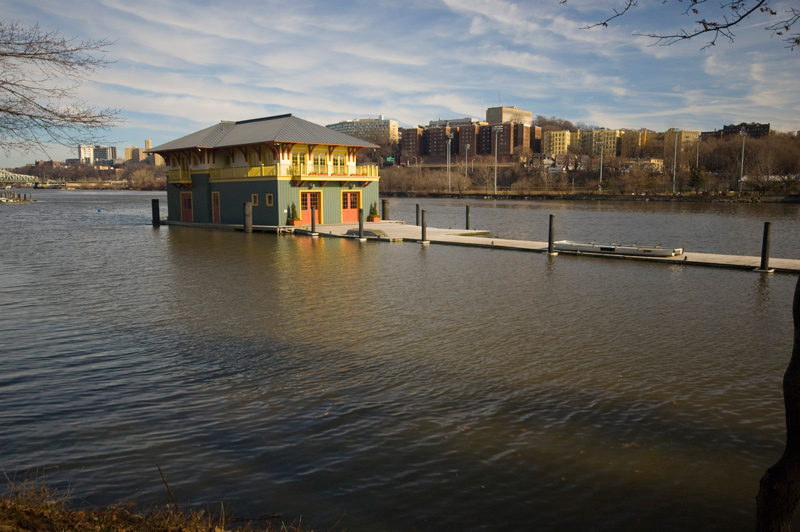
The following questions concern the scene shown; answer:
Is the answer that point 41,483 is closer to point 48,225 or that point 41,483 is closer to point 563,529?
point 563,529

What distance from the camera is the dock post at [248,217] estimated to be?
1500 inches

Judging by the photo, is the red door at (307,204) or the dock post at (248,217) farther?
the red door at (307,204)

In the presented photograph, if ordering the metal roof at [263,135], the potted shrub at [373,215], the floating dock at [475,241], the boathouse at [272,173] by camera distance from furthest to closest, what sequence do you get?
the potted shrub at [373,215] < the metal roof at [263,135] < the boathouse at [272,173] < the floating dock at [475,241]

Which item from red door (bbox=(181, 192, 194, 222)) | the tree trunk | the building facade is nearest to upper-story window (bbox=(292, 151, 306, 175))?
red door (bbox=(181, 192, 194, 222))

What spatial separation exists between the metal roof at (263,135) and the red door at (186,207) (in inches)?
150

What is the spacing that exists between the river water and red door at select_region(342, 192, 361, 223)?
22.6m

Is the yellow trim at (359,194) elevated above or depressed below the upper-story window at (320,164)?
below

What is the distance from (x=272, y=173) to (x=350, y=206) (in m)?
6.41

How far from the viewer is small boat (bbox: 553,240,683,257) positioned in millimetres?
24375


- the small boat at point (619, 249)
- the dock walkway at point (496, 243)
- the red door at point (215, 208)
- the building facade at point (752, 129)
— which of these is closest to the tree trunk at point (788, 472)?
the dock walkway at point (496, 243)

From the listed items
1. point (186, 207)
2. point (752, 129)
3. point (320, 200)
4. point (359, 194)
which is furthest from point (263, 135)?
point (752, 129)

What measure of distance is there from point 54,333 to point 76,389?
165 inches

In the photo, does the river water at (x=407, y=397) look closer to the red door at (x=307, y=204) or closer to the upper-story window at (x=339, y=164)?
the red door at (x=307, y=204)

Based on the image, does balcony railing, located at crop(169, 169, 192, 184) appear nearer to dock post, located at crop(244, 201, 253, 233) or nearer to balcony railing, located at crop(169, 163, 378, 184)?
balcony railing, located at crop(169, 163, 378, 184)
